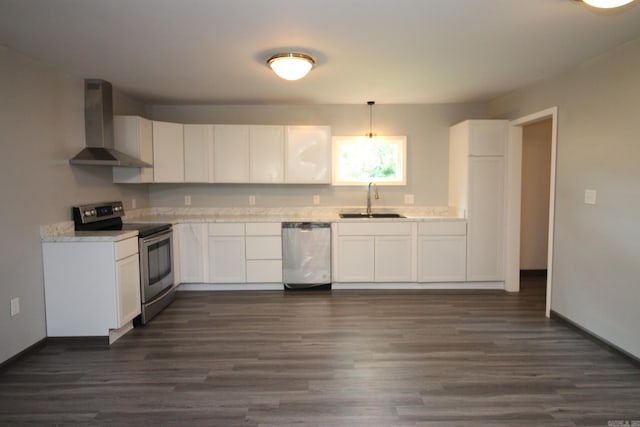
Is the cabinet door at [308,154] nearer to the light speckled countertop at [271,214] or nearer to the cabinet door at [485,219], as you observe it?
the light speckled countertop at [271,214]

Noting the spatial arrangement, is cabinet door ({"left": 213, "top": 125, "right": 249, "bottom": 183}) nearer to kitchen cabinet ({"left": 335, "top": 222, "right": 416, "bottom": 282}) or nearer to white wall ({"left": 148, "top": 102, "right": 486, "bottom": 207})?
white wall ({"left": 148, "top": 102, "right": 486, "bottom": 207})

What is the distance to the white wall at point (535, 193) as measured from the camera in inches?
191

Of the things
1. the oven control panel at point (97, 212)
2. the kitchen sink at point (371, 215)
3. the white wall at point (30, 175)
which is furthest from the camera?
the kitchen sink at point (371, 215)

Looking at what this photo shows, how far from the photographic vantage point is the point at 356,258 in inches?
169

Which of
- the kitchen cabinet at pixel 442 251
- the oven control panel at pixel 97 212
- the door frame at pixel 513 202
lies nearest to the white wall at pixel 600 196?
the door frame at pixel 513 202

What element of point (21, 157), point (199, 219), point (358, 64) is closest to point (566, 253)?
point (358, 64)

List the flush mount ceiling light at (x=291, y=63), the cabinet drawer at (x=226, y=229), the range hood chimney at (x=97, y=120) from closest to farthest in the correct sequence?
the flush mount ceiling light at (x=291, y=63) < the range hood chimney at (x=97, y=120) < the cabinet drawer at (x=226, y=229)

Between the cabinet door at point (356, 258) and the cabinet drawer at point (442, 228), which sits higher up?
the cabinet drawer at point (442, 228)

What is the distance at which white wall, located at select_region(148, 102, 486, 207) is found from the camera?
4730mm

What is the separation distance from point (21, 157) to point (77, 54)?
3.00 ft

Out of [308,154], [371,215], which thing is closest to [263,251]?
[308,154]

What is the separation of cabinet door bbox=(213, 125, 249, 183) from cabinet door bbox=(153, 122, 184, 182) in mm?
421

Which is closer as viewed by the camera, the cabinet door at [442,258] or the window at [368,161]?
the cabinet door at [442,258]

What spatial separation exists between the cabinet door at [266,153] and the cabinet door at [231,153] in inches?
3.0
